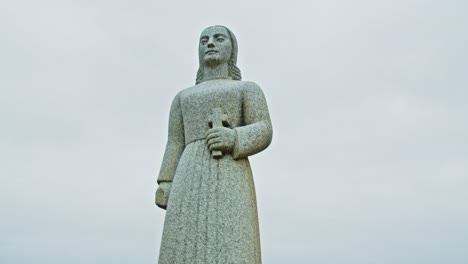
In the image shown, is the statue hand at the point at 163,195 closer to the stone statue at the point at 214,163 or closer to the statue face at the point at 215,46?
the stone statue at the point at 214,163

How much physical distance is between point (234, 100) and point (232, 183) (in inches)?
48.9

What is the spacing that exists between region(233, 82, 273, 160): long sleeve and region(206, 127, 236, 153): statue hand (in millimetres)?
71

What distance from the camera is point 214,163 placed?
8102 mm

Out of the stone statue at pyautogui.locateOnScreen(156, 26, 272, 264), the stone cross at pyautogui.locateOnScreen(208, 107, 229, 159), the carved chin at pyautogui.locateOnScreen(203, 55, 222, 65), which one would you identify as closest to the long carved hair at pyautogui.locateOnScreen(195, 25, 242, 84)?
the stone statue at pyautogui.locateOnScreen(156, 26, 272, 264)

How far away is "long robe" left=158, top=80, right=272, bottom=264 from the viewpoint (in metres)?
7.62

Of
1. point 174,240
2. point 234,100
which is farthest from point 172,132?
point 174,240

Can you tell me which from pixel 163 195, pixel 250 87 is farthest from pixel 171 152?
pixel 250 87

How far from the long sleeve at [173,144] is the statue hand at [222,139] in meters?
0.89

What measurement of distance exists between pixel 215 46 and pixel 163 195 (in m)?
2.27

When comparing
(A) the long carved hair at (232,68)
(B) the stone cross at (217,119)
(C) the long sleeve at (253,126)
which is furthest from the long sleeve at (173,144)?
(C) the long sleeve at (253,126)

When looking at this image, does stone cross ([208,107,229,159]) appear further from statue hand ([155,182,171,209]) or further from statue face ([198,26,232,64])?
statue hand ([155,182,171,209])

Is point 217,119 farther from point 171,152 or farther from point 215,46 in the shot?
point 215,46

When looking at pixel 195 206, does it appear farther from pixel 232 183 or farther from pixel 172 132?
pixel 172 132

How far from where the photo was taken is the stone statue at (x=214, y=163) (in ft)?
25.1
